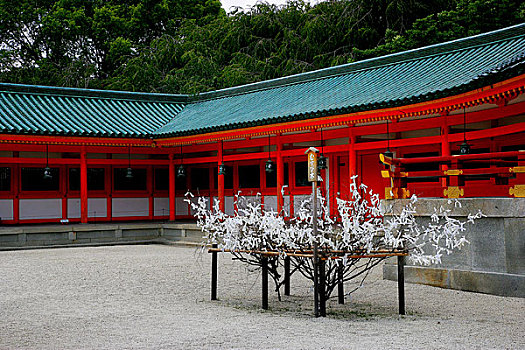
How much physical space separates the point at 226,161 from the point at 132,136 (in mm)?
2890

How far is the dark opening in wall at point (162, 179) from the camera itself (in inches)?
856

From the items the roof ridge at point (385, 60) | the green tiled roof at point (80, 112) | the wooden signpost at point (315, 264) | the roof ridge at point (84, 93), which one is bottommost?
the wooden signpost at point (315, 264)

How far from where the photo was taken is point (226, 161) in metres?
20.3

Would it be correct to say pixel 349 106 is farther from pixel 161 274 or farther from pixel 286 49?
pixel 286 49

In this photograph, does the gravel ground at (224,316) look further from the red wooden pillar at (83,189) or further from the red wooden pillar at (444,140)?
the red wooden pillar at (83,189)

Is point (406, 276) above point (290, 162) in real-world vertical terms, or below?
below

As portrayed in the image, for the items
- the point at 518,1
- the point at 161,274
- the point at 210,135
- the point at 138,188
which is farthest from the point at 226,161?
the point at 518,1

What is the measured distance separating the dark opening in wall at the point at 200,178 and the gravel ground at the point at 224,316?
8.80 m

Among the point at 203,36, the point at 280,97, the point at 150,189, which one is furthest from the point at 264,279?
the point at 203,36

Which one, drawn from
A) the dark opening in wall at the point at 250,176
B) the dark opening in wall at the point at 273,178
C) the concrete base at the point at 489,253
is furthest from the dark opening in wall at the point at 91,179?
the concrete base at the point at 489,253

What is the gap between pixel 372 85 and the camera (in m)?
16.4

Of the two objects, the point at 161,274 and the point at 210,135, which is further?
the point at 210,135

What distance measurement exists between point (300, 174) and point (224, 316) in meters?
10.6

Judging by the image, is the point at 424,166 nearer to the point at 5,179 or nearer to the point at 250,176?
the point at 250,176
